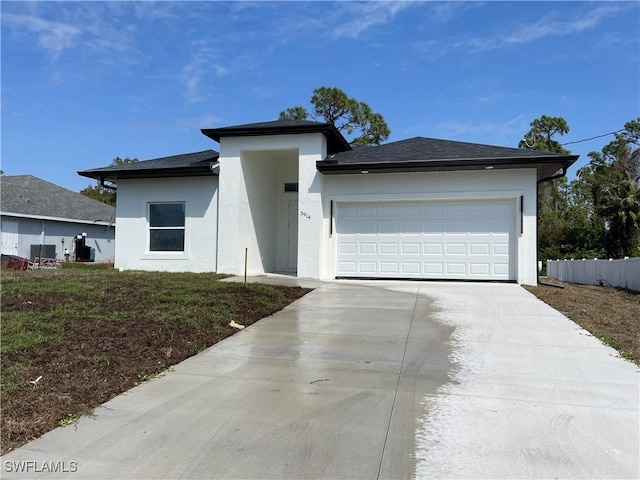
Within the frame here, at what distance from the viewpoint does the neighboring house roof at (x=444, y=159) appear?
1232 centimetres

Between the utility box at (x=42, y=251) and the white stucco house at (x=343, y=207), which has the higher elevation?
the white stucco house at (x=343, y=207)

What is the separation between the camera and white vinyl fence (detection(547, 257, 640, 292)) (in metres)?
16.3

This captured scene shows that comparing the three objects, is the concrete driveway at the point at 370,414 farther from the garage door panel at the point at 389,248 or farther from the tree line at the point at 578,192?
the tree line at the point at 578,192

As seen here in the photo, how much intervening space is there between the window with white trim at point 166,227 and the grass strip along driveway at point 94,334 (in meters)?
4.50

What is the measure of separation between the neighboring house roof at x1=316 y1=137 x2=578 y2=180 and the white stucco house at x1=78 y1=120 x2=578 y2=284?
30 mm

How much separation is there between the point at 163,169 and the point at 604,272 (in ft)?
56.7

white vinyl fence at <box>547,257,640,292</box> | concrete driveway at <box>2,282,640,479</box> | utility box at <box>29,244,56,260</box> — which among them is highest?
utility box at <box>29,244,56,260</box>

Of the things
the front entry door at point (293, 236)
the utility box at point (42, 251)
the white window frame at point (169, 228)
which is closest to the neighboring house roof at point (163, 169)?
the white window frame at point (169, 228)

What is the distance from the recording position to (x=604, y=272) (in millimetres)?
19141

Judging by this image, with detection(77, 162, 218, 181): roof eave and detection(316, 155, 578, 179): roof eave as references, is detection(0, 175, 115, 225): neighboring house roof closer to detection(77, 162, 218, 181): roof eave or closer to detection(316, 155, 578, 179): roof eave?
detection(77, 162, 218, 181): roof eave

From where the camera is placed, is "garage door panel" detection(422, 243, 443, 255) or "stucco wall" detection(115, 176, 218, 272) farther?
"stucco wall" detection(115, 176, 218, 272)

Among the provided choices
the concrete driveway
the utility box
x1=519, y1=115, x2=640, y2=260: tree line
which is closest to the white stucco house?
the concrete driveway

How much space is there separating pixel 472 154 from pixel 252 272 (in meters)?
7.29

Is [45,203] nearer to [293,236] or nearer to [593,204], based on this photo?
[293,236]
